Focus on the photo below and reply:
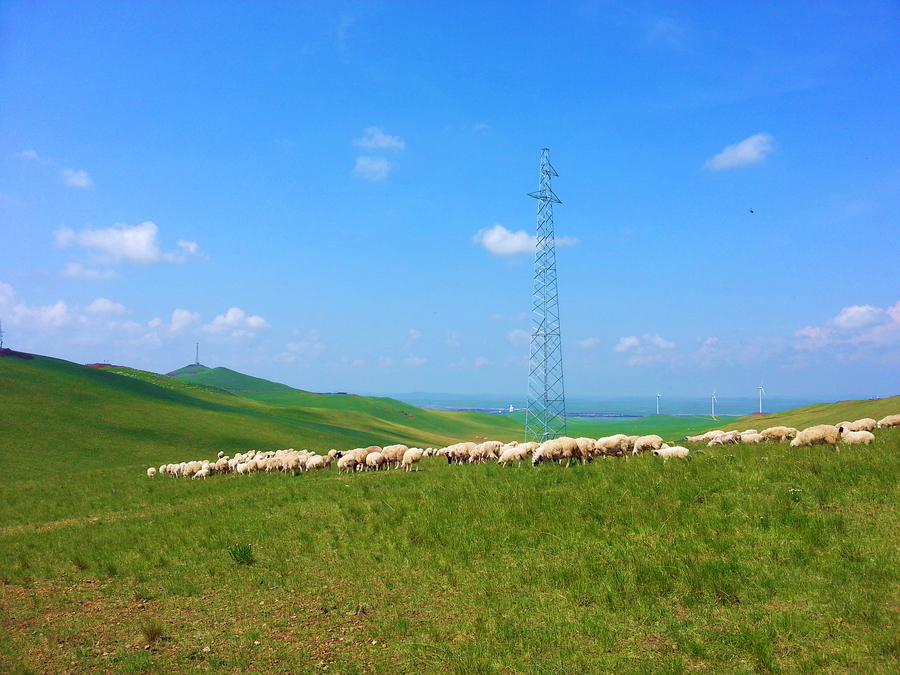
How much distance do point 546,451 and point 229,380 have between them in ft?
530

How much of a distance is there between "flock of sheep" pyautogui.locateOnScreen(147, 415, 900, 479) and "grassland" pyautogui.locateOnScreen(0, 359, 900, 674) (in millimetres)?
1398

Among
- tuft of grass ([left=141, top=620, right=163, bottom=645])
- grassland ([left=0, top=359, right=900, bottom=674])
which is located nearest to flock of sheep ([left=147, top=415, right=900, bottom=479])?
grassland ([left=0, top=359, right=900, bottom=674])

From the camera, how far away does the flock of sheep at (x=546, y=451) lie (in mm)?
17453

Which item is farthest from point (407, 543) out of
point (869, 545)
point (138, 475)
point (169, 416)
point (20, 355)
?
point (20, 355)

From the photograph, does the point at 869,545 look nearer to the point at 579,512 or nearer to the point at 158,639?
the point at 579,512

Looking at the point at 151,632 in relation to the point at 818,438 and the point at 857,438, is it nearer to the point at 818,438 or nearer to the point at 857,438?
the point at 818,438

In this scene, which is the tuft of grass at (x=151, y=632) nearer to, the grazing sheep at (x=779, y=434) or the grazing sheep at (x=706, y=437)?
the grazing sheep at (x=779, y=434)

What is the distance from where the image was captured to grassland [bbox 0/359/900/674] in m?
7.77

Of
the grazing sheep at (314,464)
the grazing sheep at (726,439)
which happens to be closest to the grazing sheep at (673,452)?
the grazing sheep at (726,439)

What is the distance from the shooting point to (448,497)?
52.3 ft

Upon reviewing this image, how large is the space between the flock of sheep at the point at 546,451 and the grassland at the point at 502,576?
4.59 ft

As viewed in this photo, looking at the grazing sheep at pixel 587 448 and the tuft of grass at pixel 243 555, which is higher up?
the grazing sheep at pixel 587 448

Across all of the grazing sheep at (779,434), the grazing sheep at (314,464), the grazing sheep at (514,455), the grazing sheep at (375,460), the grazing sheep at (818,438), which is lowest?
the grazing sheep at (314,464)

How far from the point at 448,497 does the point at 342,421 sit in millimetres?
75143
